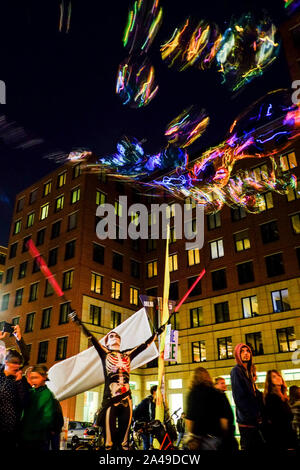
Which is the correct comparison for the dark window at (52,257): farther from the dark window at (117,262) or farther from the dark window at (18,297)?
the dark window at (117,262)

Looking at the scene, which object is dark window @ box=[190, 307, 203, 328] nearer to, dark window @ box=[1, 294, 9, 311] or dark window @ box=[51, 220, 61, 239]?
dark window @ box=[51, 220, 61, 239]

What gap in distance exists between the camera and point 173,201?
3978cm

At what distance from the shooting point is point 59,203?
3953cm

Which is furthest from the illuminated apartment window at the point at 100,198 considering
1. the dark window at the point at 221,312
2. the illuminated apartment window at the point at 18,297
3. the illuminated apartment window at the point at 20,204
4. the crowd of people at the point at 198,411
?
the crowd of people at the point at 198,411

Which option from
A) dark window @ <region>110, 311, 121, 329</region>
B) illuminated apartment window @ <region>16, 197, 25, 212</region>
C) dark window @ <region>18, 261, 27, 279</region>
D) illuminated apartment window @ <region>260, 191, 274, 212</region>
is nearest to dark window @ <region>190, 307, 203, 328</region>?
dark window @ <region>110, 311, 121, 329</region>

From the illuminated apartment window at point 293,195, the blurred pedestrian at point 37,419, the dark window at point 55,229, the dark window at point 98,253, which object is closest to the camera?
the blurred pedestrian at point 37,419

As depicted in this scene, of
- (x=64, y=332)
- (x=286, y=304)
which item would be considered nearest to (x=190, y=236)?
(x=286, y=304)

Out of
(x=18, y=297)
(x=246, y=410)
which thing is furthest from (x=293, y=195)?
(x=18, y=297)

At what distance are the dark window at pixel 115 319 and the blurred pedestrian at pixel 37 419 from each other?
29.8m

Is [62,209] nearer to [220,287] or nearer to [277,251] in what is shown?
[220,287]

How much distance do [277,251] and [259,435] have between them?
2710 cm

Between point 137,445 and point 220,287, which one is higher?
point 220,287

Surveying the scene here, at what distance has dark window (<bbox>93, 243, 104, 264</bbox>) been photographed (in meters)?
35.2

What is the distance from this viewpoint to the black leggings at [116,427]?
604 cm
